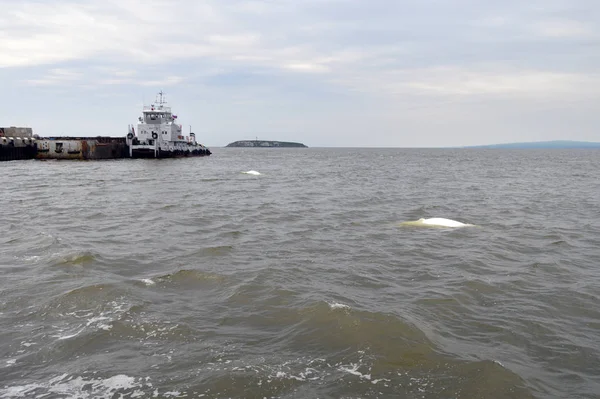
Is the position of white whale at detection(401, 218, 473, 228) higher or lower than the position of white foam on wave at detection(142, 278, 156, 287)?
higher

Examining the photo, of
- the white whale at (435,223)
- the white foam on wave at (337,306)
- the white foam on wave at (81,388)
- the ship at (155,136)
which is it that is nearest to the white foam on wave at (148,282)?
the white foam on wave at (81,388)

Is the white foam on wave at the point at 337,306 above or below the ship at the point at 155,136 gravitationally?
below

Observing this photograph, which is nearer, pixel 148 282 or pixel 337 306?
pixel 337 306

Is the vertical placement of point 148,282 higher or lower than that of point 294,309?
higher

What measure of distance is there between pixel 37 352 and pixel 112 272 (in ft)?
14.6

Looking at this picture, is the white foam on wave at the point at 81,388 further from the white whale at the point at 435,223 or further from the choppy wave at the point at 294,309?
the white whale at the point at 435,223

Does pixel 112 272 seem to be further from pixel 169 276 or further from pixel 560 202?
pixel 560 202

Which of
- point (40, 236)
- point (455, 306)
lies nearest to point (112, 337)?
point (455, 306)

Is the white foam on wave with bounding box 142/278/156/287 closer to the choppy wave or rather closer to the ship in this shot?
the choppy wave

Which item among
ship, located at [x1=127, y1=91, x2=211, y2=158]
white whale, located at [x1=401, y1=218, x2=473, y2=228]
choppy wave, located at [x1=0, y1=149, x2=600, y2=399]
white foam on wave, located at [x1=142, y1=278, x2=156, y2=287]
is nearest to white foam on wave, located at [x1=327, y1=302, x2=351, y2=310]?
choppy wave, located at [x1=0, y1=149, x2=600, y2=399]

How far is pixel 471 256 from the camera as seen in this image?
1353 cm

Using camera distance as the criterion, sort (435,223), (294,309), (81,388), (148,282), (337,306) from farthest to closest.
A: (435,223), (148,282), (337,306), (294,309), (81,388)

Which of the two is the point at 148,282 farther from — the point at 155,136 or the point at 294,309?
Answer: the point at 155,136

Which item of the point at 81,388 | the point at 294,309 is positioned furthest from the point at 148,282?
the point at 81,388
